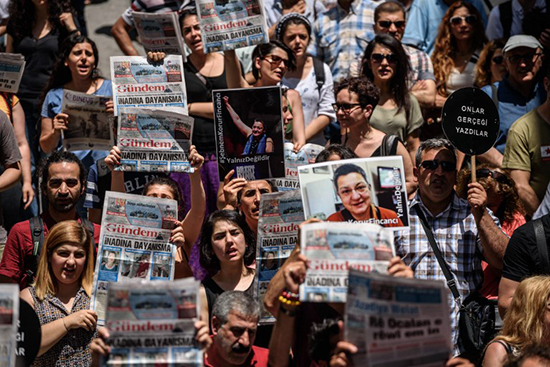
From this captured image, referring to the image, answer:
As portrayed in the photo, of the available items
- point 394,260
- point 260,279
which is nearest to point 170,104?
point 260,279

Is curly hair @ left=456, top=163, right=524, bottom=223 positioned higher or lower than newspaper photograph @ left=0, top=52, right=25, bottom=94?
lower

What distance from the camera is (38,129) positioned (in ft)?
31.6

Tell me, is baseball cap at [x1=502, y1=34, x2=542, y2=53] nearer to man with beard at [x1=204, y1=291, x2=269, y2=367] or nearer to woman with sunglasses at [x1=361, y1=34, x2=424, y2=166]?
woman with sunglasses at [x1=361, y1=34, x2=424, y2=166]

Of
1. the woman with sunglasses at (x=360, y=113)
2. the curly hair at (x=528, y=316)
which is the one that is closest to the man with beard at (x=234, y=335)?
the curly hair at (x=528, y=316)

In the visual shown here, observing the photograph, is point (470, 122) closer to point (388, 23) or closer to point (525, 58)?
point (525, 58)

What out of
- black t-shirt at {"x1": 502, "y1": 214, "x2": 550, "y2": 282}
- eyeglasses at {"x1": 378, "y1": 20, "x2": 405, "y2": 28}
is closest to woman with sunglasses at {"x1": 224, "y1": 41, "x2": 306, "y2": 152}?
eyeglasses at {"x1": 378, "y1": 20, "x2": 405, "y2": 28}

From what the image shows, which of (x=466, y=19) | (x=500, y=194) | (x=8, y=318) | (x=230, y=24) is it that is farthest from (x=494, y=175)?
(x=8, y=318)

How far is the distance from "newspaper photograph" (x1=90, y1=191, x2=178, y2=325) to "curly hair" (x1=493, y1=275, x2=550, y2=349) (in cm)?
206

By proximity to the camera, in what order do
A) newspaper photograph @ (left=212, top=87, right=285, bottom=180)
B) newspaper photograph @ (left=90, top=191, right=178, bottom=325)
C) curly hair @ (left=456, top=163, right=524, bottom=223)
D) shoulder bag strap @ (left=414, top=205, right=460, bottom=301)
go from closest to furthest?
newspaper photograph @ (left=90, top=191, right=178, bottom=325) < shoulder bag strap @ (left=414, top=205, right=460, bottom=301) < newspaper photograph @ (left=212, top=87, right=285, bottom=180) < curly hair @ (left=456, top=163, right=524, bottom=223)

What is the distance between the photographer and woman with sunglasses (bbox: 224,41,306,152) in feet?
28.1

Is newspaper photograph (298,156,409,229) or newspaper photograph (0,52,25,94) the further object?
newspaper photograph (0,52,25,94)

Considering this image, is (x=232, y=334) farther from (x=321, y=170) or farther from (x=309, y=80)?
(x=309, y=80)

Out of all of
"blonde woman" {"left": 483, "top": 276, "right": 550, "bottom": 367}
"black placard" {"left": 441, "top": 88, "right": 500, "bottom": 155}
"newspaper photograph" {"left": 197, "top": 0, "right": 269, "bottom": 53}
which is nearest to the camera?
"blonde woman" {"left": 483, "top": 276, "right": 550, "bottom": 367}

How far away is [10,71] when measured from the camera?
27.0ft
